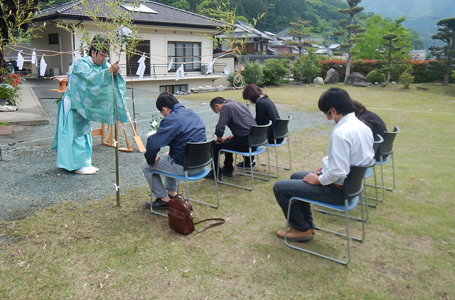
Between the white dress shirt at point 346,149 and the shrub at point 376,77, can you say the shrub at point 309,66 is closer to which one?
the shrub at point 376,77

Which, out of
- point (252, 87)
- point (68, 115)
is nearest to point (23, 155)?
point (68, 115)

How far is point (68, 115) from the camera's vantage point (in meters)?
4.91

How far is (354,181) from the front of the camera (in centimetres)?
295

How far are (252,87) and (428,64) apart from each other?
20.8 m

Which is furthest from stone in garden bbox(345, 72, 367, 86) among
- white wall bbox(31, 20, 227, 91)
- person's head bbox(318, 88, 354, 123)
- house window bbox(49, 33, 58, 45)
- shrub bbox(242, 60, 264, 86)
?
person's head bbox(318, 88, 354, 123)

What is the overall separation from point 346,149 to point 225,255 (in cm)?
132

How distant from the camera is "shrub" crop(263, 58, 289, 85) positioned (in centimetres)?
2197

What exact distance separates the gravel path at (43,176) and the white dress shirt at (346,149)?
2.34 m

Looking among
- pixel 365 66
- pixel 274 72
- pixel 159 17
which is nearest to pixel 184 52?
pixel 159 17

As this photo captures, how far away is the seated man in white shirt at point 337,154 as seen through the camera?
285 centimetres

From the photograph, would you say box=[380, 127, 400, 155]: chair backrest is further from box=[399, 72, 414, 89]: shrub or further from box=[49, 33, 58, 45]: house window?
box=[49, 33, 58, 45]: house window

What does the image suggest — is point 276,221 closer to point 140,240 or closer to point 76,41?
point 140,240

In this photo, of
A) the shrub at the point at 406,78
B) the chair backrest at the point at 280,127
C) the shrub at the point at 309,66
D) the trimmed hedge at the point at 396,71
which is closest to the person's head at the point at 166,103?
the chair backrest at the point at 280,127

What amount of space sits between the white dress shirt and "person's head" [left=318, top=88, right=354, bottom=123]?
0.05 meters
